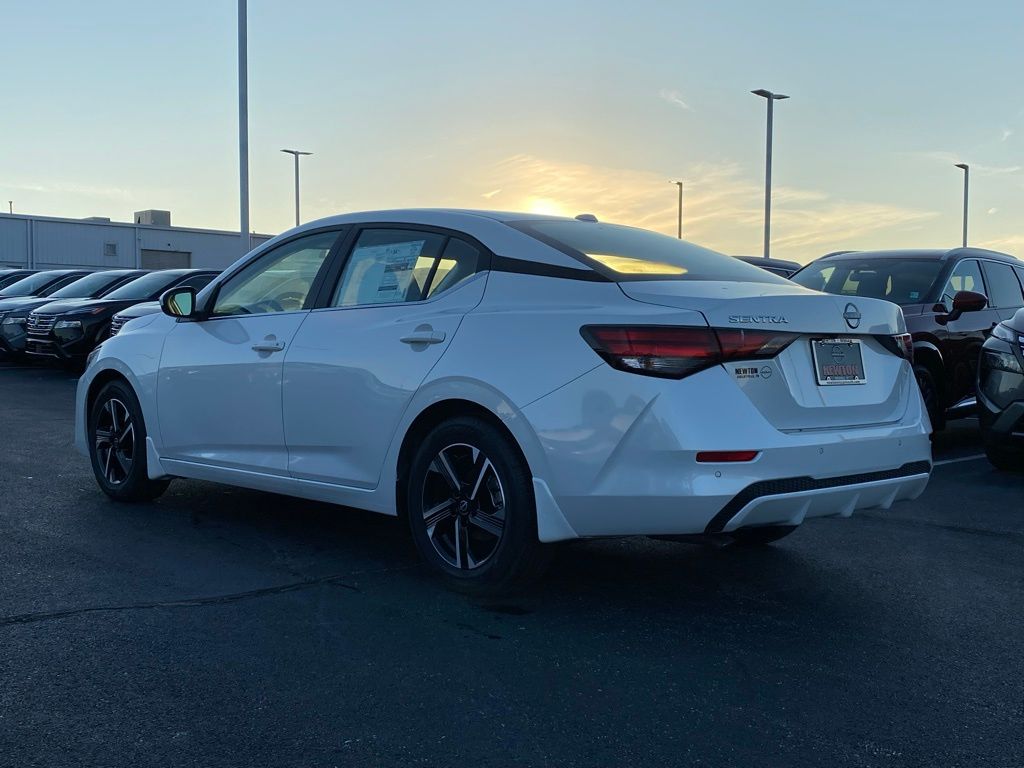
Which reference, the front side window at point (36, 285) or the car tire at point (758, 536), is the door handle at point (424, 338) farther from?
the front side window at point (36, 285)

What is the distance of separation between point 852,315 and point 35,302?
1564 cm

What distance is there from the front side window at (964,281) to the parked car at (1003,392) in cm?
127

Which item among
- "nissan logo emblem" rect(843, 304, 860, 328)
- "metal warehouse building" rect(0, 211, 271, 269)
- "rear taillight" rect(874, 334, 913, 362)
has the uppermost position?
"metal warehouse building" rect(0, 211, 271, 269)

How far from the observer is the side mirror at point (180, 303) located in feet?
19.2

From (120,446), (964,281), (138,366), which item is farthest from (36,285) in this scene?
(964,281)

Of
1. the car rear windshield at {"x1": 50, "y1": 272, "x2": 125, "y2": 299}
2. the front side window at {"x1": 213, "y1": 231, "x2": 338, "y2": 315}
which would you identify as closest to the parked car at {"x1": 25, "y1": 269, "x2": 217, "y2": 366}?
the car rear windshield at {"x1": 50, "y1": 272, "x2": 125, "y2": 299}

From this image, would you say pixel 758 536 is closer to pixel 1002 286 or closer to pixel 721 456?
pixel 721 456

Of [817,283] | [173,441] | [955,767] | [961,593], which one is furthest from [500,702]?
[817,283]

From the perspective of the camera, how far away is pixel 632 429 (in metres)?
3.84

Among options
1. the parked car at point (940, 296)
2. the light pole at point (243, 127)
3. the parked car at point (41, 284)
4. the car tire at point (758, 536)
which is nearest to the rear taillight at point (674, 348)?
the car tire at point (758, 536)

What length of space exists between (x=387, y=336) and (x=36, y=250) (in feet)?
157

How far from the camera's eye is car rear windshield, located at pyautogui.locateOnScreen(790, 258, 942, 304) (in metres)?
9.10

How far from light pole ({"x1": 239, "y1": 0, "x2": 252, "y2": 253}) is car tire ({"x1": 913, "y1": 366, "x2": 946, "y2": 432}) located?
18.6 m

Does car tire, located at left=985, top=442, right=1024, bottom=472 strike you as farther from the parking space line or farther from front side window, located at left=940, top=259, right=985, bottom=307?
front side window, located at left=940, top=259, right=985, bottom=307
